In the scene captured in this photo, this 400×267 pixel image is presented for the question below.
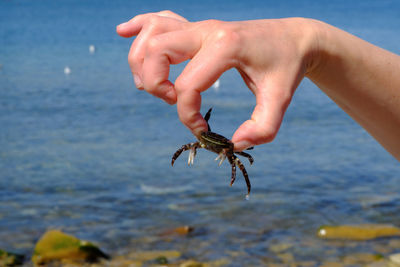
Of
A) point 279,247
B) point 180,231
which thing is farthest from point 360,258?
point 180,231

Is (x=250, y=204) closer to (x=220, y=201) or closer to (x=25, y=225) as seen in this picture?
(x=220, y=201)

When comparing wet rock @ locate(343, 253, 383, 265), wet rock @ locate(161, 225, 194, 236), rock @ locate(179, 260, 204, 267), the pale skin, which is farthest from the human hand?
wet rock @ locate(161, 225, 194, 236)

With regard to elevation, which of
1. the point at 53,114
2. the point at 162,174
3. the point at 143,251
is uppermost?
the point at 53,114

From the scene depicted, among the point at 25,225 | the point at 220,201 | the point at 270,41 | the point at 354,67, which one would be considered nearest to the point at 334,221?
the point at 220,201

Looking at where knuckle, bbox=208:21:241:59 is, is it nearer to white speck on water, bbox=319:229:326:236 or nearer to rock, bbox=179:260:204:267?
rock, bbox=179:260:204:267

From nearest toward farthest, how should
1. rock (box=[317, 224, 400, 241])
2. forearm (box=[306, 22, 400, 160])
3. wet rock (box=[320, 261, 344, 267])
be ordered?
1. forearm (box=[306, 22, 400, 160])
2. wet rock (box=[320, 261, 344, 267])
3. rock (box=[317, 224, 400, 241])

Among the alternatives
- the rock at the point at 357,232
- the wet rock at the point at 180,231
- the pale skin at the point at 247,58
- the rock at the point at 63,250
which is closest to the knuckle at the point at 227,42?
the pale skin at the point at 247,58

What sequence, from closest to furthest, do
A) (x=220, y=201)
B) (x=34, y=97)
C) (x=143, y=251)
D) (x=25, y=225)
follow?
(x=143, y=251) → (x=25, y=225) → (x=220, y=201) → (x=34, y=97)
